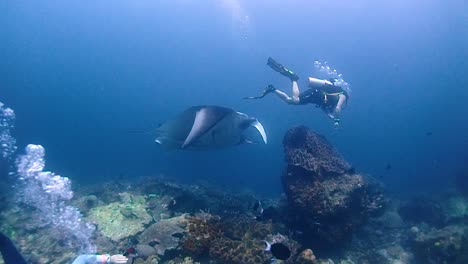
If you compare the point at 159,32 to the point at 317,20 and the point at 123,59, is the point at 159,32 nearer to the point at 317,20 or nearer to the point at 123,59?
the point at 123,59

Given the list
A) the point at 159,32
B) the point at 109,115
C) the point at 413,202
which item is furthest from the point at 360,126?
the point at 413,202

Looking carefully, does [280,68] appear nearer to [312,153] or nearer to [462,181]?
[312,153]

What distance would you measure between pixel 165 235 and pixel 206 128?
2854 mm

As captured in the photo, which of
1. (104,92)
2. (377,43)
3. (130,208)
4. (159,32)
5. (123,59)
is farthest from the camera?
(104,92)

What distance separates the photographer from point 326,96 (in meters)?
11.7

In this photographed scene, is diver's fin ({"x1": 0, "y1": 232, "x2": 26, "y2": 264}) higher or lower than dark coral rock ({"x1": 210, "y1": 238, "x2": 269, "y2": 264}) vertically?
lower

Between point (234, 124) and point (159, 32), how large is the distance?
127 metres

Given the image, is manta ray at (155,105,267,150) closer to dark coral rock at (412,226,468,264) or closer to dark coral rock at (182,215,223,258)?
dark coral rock at (182,215,223,258)

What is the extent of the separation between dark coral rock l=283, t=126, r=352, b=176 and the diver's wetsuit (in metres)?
1.35

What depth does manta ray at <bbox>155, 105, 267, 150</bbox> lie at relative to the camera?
22.5ft

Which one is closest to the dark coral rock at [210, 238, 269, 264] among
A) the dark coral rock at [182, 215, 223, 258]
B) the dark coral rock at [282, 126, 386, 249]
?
the dark coral rock at [182, 215, 223, 258]

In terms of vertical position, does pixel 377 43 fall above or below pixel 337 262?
above

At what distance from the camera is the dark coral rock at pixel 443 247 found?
397 inches

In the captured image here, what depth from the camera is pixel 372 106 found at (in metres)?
133
